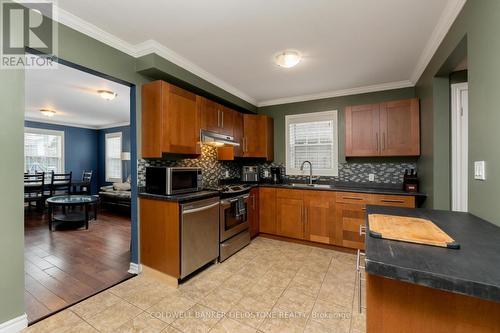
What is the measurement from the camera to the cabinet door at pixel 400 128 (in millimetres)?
2969

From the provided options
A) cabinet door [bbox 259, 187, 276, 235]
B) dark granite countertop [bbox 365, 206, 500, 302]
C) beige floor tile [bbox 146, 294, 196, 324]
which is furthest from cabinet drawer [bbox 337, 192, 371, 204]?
beige floor tile [bbox 146, 294, 196, 324]

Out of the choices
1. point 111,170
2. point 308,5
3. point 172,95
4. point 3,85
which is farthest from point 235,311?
point 111,170

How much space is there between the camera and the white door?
220 cm

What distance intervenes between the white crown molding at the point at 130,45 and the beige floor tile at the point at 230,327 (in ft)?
8.73

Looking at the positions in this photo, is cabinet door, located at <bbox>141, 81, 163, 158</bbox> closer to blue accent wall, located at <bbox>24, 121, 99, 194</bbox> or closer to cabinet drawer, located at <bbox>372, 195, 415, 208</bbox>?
cabinet drawer, located at <bbox>372, 195, 415, 208</bbox>

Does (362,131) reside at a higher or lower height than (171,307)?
higher

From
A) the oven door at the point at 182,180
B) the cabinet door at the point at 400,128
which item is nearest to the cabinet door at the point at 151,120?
the oven door at the point at 182,180

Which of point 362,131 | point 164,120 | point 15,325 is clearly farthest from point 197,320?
point 362,131

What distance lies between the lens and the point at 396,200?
2.85 meters

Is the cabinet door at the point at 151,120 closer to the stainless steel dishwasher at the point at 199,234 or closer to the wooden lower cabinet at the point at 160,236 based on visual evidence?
the wooden lower cabinet at the point at 160,236

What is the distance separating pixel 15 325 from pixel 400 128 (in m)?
4.40

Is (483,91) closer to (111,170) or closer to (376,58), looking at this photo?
(376,58)

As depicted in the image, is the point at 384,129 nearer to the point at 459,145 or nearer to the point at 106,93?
the point at 459,145

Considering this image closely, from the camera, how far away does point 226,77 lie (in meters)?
3.24
